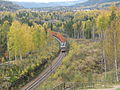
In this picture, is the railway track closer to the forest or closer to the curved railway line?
the curved railway line

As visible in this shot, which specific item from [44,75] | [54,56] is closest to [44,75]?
[44,75]

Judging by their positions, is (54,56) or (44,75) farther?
(54,56)

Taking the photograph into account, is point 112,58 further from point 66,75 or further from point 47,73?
point 47,73

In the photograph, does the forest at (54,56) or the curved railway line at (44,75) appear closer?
the forest at (54,56)

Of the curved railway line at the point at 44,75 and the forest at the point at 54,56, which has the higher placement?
the forest at the point at 54,56

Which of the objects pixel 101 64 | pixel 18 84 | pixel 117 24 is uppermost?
pixel 117 24

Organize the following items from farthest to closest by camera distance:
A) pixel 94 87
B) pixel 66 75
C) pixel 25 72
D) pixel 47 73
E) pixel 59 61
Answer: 1. pixel 59 61
2. pixel 47 73
3. pixel 25 72
4. pixel 66 75
5. pixel 94 87

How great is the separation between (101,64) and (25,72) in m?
17.9

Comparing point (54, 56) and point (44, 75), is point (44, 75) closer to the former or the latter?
point (44, 75)

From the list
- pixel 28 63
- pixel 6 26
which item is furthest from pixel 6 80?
pixel 6 26

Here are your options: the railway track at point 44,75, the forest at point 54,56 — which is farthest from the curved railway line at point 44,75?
the forest at point 54,56

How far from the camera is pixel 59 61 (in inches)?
3066

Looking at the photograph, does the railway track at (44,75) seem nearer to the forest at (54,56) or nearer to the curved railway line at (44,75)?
the curved railway line at (44,75)

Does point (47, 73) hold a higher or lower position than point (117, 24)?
lower
